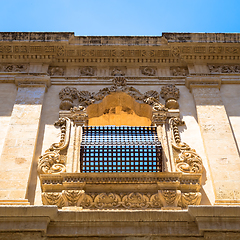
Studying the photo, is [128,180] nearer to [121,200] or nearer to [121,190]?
[121,190]

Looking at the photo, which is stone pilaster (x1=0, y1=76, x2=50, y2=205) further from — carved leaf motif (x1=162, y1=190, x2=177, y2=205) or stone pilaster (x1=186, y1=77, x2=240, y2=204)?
stone pilaster (x1=186, y1=77, x2=240, y2=204)

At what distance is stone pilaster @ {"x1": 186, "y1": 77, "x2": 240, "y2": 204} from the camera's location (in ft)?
29.5

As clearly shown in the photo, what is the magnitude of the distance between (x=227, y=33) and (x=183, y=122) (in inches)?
156

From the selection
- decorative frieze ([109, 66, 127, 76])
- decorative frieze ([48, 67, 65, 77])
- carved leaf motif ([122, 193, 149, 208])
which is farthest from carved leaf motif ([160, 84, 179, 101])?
carved leaf motif ([122, 193, 149, 208])

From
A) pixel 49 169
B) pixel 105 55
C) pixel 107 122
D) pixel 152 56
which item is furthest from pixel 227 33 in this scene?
pixel 49 169

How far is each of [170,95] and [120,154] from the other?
2.91 meters

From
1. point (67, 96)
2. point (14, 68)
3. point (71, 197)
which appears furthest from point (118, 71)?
point (71, 197)

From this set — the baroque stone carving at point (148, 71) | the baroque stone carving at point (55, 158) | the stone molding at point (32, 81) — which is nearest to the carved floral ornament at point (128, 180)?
the baroque stone carving at point (55, 158)

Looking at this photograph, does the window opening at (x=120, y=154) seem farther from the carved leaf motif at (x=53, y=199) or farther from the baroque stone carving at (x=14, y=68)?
the baroque stone carving at (x=14, y=68)

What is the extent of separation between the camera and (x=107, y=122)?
45.1 feet

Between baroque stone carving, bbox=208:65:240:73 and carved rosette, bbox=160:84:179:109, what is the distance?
1.63 m

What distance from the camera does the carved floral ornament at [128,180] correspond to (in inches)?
345

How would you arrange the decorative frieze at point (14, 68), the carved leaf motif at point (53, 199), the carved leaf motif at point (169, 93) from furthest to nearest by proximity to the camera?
the decorative frieze at point (14, 68)
the carved leaf motif at point (169, 93)
the carved leaf motif at point (53, 199)

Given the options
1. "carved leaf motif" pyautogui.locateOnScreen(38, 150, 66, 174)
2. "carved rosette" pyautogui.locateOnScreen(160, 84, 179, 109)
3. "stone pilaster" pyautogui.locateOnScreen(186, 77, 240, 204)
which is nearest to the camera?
"stone pilaster" pyautogui.locateOnScreen(186, 77, 240, 204)
